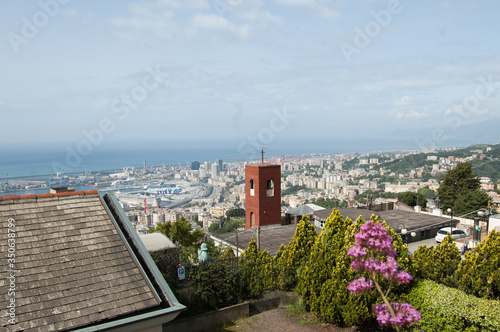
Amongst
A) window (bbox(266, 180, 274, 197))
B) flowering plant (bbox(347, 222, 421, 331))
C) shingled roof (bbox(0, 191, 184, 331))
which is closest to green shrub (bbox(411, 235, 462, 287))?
flowering plant (bbox(347, 222, 421, 331))

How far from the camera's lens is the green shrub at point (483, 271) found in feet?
24.5

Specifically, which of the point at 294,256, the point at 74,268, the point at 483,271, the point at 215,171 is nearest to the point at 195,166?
the point at 215,171

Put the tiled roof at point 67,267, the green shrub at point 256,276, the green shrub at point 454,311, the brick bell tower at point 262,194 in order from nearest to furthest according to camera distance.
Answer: the tiled roof at point 67,267
the green shrub at point 454,311
the green shrub at point 256,276
the brick bell tower at point 262,194

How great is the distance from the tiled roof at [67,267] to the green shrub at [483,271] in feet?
22.6

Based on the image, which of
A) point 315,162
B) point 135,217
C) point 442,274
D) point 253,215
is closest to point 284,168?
point 315,162

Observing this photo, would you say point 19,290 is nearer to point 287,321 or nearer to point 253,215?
point 287,321

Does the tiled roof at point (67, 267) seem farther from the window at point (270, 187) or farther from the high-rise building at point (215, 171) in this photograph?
the high-rise building at point (215, 171)

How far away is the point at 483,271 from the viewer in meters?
7.54

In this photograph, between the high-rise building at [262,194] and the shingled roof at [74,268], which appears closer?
the shingled roof at [74,268]

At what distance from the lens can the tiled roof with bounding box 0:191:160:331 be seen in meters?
4.24

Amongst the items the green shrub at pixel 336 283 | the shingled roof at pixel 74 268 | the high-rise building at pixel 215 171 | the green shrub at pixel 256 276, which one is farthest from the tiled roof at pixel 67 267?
the high-rise building at pixel 215 171

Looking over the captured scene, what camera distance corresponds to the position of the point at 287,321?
818 centimetres

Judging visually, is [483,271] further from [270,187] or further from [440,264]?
[270,187]

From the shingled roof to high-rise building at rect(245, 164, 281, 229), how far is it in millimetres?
13616
